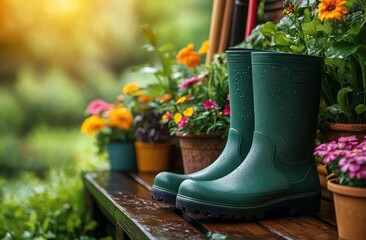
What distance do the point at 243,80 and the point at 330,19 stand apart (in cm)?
29

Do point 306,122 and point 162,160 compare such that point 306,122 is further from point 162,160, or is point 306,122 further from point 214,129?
point 162,160

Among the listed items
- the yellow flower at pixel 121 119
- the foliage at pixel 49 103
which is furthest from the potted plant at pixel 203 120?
the foliage at pixel 49 103

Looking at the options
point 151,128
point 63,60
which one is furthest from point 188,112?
point 63,60

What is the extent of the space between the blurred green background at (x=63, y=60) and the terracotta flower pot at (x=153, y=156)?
245 centimetres

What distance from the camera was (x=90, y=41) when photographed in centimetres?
571

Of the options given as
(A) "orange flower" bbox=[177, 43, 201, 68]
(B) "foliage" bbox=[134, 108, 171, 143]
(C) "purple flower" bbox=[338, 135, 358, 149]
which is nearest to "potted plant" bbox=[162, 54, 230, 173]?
(A) "orange flower" bbox=[177, 43, 201, 68]

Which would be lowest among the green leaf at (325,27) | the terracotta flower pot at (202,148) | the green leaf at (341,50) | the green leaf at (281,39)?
the terracotta flower pot at (202,148)

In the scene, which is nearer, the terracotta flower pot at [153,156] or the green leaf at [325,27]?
the green leaf at [325,27]

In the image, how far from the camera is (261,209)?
1.58 metres

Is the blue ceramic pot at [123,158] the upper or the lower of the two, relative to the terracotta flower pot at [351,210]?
lower

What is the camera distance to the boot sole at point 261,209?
1554mm

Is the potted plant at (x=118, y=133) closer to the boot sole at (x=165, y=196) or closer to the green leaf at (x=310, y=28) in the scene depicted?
the boot sole at (x=165, y=196)

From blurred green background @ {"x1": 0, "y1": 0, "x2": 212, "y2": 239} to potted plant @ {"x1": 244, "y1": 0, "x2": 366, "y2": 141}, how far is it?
11.3 ft

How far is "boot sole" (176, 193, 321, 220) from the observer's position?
1.55 m
